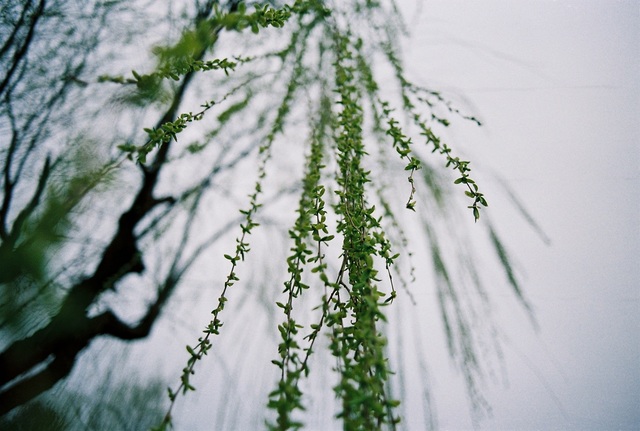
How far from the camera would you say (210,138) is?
3.84 feet

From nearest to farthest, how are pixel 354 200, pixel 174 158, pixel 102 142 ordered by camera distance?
pixel 354 200, pixel 102 142, pixel 174 158

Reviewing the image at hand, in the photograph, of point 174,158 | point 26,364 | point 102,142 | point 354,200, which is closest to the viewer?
point 354,200

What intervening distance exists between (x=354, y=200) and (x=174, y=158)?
77cm

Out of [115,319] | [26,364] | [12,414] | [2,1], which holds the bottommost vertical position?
[12,414]

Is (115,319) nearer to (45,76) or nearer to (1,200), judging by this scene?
(1,200)

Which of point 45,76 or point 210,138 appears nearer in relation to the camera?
point 45,76

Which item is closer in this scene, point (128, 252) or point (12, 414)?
point (12, 414)

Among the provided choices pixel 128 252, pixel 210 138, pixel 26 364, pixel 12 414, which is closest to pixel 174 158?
pixel 210 138

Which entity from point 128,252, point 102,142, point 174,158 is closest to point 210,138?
point 174,158

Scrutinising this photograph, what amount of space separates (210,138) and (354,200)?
2.43 feet

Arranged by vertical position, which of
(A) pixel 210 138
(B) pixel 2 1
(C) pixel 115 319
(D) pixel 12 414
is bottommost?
(D) pixel 12 414

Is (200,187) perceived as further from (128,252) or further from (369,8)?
(369,8)

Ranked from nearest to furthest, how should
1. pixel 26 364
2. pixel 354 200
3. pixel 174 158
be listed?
pixel 354 200 → pixel 26 364 → pixel 174 158

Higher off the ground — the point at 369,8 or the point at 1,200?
the point at 369,8
